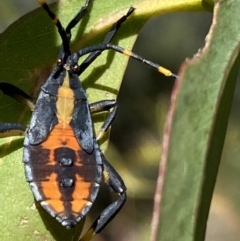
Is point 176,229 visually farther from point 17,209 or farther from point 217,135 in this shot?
point 17,209

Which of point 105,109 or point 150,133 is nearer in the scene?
point 105,109

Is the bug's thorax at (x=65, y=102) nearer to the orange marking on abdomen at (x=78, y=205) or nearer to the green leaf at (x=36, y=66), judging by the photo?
the green leaf at (x=36, y=66)

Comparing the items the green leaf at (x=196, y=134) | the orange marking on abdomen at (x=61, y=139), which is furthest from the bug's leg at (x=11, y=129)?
the green leaf at (x=196, y=134)

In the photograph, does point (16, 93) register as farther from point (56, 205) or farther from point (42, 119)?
point (56, 205)

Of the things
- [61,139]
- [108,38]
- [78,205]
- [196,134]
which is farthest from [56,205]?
[196,134]

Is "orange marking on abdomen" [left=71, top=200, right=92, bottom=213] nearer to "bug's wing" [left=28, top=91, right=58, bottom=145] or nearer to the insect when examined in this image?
the insect

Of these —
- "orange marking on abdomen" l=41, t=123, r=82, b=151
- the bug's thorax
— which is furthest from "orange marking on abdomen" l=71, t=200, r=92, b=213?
the bug's thorax
